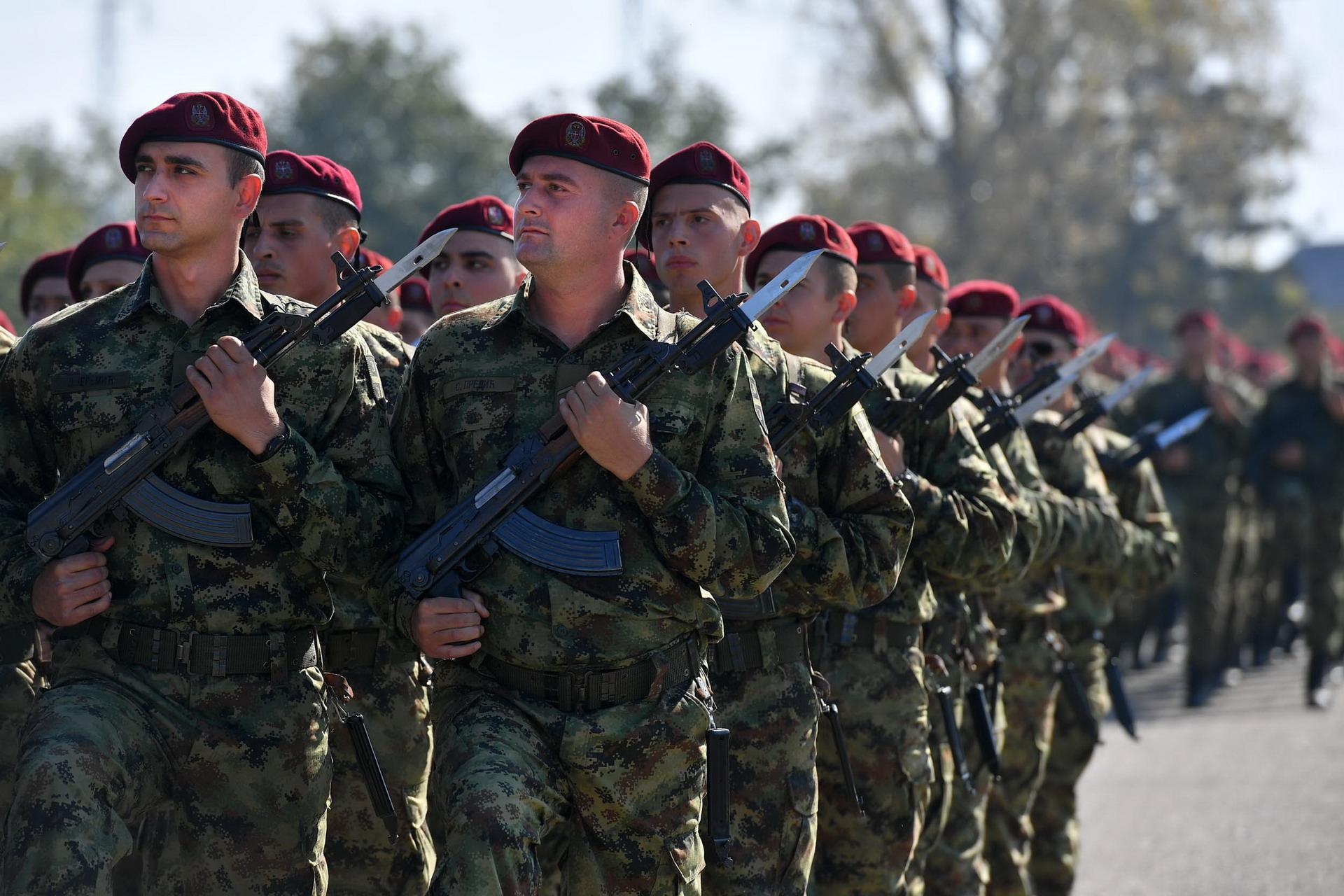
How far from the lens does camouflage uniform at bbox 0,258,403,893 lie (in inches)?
177

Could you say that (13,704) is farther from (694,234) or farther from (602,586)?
(694,234)

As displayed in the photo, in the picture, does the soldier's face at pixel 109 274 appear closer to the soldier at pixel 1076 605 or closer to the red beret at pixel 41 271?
the red beret at pixel 41 271

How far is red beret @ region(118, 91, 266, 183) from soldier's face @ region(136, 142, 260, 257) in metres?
0.02

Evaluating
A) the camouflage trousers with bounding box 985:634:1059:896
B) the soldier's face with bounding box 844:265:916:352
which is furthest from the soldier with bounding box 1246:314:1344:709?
the soldier's face with bounding box 844:265:916:352

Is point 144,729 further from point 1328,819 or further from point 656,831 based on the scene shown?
point 1328,819

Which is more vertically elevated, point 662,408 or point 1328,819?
point 662,408

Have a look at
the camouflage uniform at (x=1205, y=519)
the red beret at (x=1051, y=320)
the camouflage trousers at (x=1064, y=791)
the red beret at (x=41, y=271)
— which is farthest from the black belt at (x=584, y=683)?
the camouflage uniform at (x=1205, y=519)

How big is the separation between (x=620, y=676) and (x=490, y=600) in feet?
1.19

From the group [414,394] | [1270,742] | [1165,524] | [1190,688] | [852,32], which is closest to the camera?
[414,394]

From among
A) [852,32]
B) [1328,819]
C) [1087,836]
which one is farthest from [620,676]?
[852,32]

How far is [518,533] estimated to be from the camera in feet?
14.6

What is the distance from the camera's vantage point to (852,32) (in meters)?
35.6

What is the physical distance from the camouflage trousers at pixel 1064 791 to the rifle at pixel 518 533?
4280 millimetres

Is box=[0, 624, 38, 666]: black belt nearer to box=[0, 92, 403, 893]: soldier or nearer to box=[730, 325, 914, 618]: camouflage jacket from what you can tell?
box=[0, 92, 403, 893]: soldier
